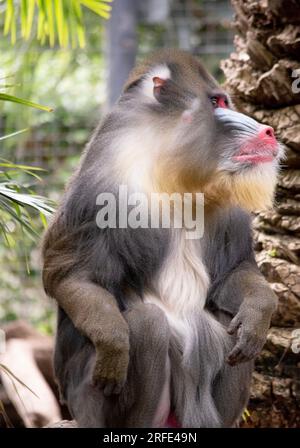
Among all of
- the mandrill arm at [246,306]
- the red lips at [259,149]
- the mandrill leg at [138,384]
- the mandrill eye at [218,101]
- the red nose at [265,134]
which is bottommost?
the mandrill leg at [138,384]

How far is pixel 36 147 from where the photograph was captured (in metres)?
8.12

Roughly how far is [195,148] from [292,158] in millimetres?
1101

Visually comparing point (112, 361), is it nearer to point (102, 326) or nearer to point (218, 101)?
point (102, 326)

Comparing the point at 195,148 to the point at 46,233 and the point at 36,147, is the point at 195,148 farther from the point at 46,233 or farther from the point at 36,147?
the point at 36,147

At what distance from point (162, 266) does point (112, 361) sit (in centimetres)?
44

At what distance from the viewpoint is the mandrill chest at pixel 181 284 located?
3014 millimetres

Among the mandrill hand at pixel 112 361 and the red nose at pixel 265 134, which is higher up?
the red nose at pixel 265 134

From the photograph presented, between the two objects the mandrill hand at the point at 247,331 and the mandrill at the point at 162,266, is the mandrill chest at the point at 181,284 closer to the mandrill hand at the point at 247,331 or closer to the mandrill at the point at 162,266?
the mandrill at the point at 162,266

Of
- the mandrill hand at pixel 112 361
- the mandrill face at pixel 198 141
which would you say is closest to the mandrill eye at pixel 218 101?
the mandrill face at pixel 198 141

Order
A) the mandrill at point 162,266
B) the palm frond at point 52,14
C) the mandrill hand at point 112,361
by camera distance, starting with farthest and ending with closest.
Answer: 1. the palm frond at point 52,14
2. the mandrill at point 162,266
3. the mandrill hand at point 112,361

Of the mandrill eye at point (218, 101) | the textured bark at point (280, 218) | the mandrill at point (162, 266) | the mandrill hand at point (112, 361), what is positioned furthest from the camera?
the textured bark at point (280, 218)

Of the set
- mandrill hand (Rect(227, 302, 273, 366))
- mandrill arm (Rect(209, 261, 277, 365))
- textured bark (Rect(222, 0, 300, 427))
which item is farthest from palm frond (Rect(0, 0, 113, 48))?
mandrill hand (Rect(227, 302, 273, 366))

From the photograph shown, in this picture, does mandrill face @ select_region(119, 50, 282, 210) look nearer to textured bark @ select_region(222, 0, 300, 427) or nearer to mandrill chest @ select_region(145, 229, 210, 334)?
mandrill chest @ select_region(145, 229, 210, 334)
